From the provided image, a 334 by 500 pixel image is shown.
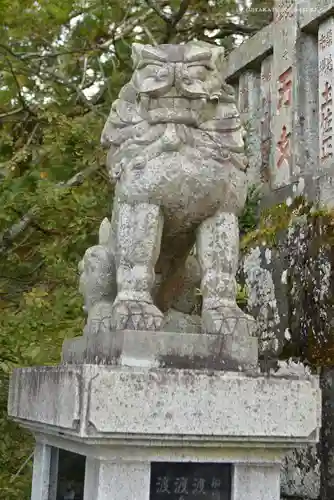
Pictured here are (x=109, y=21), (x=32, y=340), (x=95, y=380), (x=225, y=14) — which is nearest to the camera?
(x=95, y=380)

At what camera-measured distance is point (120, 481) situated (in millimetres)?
2332

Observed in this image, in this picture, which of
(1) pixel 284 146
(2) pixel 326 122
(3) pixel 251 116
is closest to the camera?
(2) pixel 326 122

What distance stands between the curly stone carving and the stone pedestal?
24cm

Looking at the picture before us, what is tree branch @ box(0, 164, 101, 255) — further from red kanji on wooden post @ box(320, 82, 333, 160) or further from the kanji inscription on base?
the kanji inscription on base

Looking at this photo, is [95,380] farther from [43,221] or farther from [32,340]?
[43,221]

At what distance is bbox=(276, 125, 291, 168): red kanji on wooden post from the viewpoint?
4336 mm

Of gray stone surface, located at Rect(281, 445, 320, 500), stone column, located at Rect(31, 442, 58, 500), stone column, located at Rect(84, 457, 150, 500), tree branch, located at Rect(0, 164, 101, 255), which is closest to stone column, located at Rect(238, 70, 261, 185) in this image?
tree branch, located at Rect(0, 164, 101, 255)

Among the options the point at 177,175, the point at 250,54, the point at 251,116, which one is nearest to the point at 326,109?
the point at 251,116

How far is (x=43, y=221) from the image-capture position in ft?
17.6

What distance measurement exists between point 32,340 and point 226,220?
210 centimetres

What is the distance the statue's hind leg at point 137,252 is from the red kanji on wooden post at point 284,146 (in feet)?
6.19

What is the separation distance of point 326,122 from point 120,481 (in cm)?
250

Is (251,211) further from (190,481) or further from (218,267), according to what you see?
(190,481)

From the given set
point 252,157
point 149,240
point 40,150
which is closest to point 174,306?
point 149,240
